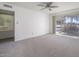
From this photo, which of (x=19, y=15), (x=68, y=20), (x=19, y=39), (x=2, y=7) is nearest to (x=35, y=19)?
(x=19, y=15)

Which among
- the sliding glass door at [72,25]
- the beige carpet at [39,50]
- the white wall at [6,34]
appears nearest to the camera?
the beige carpet at [39,50]

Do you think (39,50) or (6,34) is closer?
(39,50)

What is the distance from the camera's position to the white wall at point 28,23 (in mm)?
5343

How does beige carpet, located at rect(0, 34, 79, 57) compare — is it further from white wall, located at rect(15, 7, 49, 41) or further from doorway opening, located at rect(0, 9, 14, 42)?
white wall, located at rect(15, 7, 49, 41)

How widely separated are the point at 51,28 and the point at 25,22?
3759 millimetres

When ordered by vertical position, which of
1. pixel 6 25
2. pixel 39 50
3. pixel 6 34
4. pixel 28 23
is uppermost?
pixel 28 23

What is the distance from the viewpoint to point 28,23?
6.19 m

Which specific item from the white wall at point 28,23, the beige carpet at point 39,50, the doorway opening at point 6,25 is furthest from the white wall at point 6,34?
the beige carpet at point 39,50

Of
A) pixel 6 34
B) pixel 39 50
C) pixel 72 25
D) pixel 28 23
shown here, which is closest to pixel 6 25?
pixel 6 34

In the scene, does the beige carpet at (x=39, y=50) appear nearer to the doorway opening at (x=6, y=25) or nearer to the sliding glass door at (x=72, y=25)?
the doorway opening at (x=6, y=25)

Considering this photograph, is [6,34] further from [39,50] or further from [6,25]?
[39,50]

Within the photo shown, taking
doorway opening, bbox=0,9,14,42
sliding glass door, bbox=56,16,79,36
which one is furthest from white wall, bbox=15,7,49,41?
sliding glass door, bbox=56,16,79,36

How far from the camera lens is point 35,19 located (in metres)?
6.95

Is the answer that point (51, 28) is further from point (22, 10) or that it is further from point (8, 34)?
point (8, 34)
